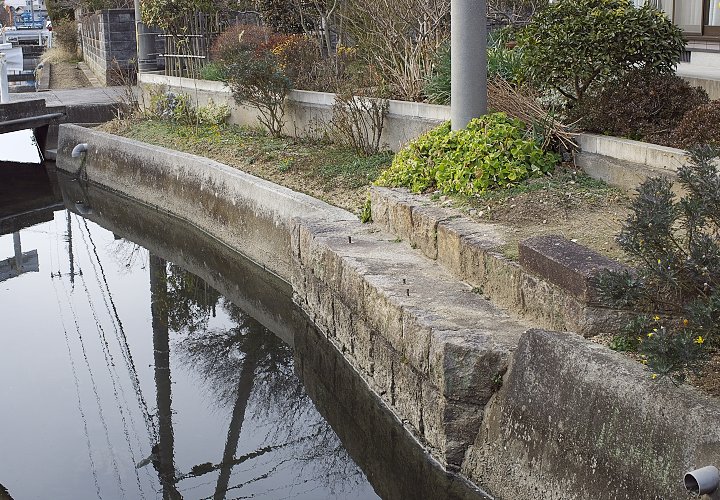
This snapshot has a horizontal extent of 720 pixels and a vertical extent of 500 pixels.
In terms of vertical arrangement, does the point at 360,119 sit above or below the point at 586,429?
above

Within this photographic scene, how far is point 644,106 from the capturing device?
8.31 m

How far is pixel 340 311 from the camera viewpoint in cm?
820

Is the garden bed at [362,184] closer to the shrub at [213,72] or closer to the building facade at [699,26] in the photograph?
the shrub at [213,72]

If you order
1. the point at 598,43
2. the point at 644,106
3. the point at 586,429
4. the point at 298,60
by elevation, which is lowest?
the point at 586,429

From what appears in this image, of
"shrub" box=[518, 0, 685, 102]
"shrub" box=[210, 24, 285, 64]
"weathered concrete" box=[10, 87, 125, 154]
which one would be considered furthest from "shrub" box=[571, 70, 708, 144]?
"weathered concrete" box=[10, 87, 125, 154]

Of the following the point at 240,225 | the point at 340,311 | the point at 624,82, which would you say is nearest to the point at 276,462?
the point at 340,311

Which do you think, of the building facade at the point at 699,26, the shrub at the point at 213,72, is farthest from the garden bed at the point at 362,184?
the building facade at the point at 699,26

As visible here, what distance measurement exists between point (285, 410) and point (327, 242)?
1.43 metres

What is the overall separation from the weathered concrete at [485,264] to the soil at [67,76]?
67.5 feet

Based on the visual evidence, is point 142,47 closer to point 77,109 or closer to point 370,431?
point 77,109

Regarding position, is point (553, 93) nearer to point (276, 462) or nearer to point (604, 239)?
point (604, 239)

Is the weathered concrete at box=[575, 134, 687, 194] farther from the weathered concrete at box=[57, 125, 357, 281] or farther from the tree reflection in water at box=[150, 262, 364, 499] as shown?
the tree reflection in water at box=[150, 262, 364, 499]

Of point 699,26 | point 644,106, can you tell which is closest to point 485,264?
point 644,106

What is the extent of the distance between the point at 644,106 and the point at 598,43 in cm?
72
